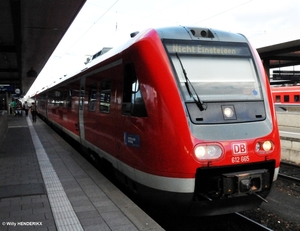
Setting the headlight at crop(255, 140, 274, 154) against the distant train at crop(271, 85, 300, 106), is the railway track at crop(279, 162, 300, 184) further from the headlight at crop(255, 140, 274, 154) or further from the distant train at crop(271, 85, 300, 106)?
the distant train at crop(271, 85, 300, 106)

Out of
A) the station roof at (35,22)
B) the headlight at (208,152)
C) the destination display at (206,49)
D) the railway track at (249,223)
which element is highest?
the station roof at (35,22)

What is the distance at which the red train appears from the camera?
13.4 ft

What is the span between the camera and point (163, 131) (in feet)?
13.6

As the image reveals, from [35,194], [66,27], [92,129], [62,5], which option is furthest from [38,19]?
[35,194]

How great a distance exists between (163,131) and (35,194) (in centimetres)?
242

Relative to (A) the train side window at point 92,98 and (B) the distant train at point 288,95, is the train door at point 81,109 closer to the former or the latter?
(A) the train side window at point 92,98

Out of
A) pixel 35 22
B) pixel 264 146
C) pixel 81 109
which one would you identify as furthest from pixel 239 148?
pixel 35 22

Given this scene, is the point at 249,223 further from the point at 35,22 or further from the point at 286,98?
the point at 286,98

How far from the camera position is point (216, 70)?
4.73 meters

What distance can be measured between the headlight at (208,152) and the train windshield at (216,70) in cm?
66

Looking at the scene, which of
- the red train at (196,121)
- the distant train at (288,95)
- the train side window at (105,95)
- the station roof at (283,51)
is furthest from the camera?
the distant train at (288,95)

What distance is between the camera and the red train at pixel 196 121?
4.08 m

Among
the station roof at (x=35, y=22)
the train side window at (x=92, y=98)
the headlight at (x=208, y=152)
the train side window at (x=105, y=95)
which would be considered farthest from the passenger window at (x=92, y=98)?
the headlight at (x=208, y=152)

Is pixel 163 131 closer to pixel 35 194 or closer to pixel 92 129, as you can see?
pixel 35 194
